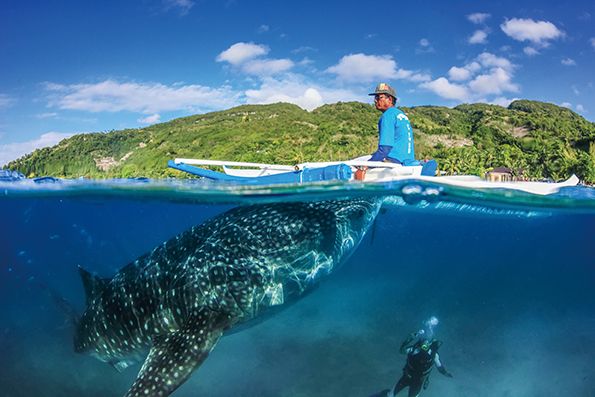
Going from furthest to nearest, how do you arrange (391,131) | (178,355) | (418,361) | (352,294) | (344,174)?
(352,294) < (344,174) < (418,361) < (391,131) < (178,355)

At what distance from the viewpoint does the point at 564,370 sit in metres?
12.7

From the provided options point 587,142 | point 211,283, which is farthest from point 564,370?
point 587,142

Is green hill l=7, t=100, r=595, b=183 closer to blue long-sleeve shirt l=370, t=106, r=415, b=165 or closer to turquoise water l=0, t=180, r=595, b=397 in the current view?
turquoise water l=0, t=180, r=595, b=397

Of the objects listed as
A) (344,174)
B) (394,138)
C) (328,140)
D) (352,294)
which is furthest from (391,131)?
(328,140)

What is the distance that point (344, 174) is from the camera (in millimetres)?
8711

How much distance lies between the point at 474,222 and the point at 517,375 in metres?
5.91

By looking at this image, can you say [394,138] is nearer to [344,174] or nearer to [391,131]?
[391,131]

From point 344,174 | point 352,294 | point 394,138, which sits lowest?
point 352,294

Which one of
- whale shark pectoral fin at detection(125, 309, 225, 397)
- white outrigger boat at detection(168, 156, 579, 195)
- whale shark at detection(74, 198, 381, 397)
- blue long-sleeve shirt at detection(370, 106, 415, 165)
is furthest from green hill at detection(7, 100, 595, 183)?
whale shark pectoral fin at detection(125, 309, 225, 397)

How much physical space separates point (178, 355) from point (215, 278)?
1.12m

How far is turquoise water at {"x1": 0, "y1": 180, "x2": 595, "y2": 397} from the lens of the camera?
9992mm

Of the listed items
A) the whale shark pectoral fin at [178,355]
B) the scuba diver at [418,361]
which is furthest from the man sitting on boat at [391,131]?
the whale shark pectoral fin at [178,355]

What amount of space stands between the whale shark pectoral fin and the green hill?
219 ft

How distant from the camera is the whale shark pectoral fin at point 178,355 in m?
4.39
